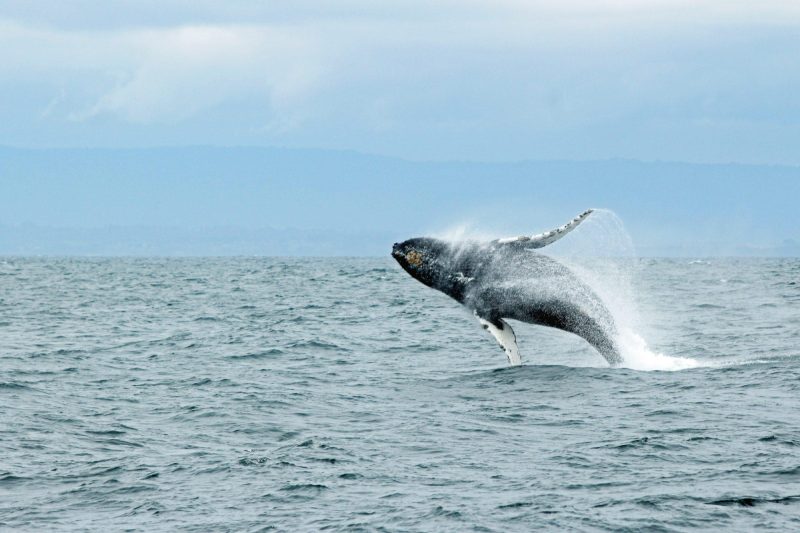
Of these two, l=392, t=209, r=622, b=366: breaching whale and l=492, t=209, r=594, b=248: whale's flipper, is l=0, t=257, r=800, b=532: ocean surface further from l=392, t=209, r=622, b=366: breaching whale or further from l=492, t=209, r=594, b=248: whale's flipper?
l=492, t=209, r=594, b=248: whale's flipper

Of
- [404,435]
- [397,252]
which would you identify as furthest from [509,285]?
[404,435]

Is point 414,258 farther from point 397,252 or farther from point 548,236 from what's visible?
point 548,236

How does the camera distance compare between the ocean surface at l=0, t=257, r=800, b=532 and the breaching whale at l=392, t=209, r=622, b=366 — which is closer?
the ocean surface at l=0, t=257, r=800, b=532

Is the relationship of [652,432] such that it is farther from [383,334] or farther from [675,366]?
[383,334]

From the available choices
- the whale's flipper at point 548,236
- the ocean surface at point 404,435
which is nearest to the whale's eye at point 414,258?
the whale's flipper at point 548,236

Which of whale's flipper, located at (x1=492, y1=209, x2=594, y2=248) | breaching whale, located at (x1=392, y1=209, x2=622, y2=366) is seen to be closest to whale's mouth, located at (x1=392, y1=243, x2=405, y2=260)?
breaching whale, located at (x1=392, y1=209, x2=622, y2=366)

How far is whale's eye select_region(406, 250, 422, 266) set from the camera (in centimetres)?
1891

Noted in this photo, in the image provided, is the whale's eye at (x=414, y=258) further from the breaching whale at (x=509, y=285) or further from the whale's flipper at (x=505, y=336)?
the whale's flipper at (x=505, y=336)

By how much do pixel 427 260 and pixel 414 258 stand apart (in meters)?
0.22

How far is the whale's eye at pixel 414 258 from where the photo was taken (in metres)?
18.9

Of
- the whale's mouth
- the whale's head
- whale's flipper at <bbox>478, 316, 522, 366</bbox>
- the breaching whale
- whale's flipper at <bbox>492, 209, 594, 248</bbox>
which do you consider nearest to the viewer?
whale's flipper at <bbox>492, 209, 594, 248</bbox>

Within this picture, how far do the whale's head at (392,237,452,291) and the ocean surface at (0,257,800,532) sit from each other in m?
1.87

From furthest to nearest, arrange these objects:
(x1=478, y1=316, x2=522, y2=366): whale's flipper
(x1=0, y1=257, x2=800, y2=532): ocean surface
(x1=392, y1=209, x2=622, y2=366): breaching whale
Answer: (x1=478, y1=316, x2=522, y2=366): whale's flipper, (x1=392, y1=209, x2=622, y2=366): breaching whale, (x1=0, y1=257, x2=800, y2=532): ocean surface

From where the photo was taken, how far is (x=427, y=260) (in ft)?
62.1
